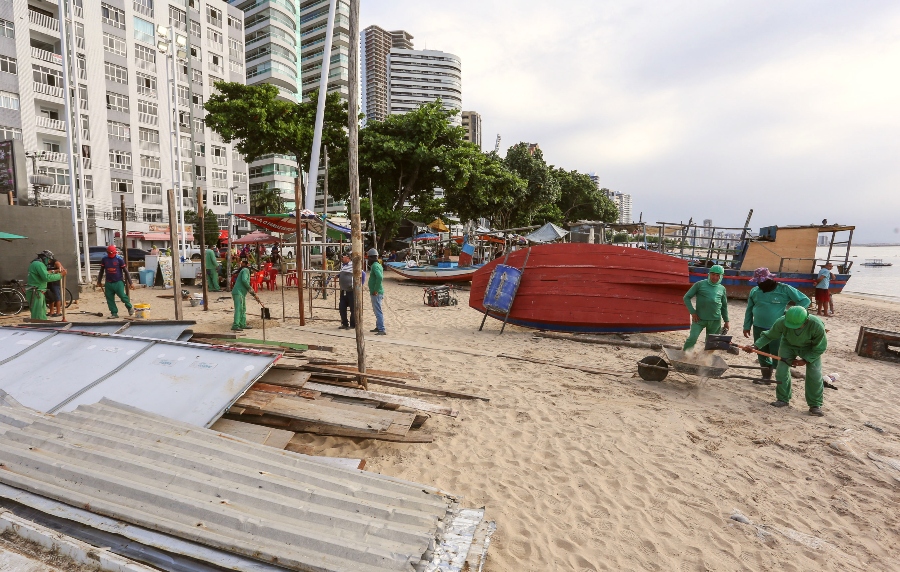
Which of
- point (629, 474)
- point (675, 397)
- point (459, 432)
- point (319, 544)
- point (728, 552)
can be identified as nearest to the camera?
point (319, 544)

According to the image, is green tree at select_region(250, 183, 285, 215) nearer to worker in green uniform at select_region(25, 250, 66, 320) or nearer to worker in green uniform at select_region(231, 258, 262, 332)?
worker in green uniform at select_region(25, 250, 66, 320)

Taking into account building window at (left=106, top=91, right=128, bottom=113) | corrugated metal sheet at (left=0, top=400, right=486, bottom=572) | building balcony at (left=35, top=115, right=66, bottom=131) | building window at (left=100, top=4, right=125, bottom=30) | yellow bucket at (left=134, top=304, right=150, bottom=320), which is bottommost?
yellow bucket at (left=134, top=304, right=150, bottom=320)

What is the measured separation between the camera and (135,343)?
5.08 metres

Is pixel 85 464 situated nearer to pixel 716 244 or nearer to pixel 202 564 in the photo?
pixel 202 564

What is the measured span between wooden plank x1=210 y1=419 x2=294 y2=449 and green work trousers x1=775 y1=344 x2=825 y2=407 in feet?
19.5

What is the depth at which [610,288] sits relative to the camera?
9672mm

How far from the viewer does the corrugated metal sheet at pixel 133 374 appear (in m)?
4.07

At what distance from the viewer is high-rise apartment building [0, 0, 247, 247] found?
28.0m

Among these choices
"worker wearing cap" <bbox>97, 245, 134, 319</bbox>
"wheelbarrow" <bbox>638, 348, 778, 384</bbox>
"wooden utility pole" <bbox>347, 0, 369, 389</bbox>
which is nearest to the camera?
"wooden utility pole" <bbox>347, 0, 369, 389</bbox>

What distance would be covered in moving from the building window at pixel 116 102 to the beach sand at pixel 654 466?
126ft

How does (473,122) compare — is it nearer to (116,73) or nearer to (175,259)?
(116,73)

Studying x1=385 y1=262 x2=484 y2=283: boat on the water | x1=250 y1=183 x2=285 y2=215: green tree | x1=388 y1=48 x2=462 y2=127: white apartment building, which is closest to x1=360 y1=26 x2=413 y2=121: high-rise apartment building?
x1=388 y1=48 x2=462 y2=127: white apartment building

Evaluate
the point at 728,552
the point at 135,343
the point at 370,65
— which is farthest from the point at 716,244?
the point at 370,65

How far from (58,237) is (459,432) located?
13826 mm
